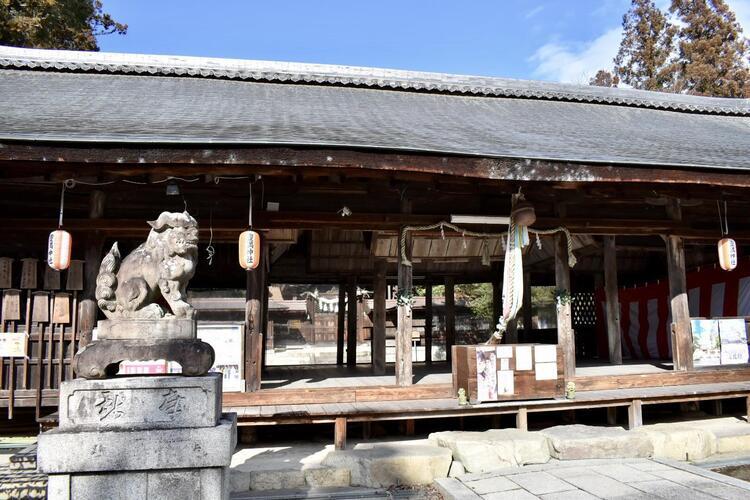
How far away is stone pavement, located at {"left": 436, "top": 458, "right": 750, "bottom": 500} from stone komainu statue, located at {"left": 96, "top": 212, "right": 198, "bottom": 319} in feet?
10.6

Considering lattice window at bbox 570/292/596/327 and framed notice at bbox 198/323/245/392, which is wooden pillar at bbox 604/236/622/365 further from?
framed notice at bbox 198/323/245/392

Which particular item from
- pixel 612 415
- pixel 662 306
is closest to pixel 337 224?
pixel 612 415

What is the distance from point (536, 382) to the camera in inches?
281

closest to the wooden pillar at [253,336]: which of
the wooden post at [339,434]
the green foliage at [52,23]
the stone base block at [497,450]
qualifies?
the wooden post at [339,434]

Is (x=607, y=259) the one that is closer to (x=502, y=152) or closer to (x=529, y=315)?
(x=529, y=315)

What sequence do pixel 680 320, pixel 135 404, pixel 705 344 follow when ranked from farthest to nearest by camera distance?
pixel 705 344, pixel 680 320, pixel 135 404

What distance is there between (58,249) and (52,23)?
14.7 metres

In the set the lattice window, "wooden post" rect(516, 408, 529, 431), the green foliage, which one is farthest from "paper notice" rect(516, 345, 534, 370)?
the green foliage

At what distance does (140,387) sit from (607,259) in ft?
29.0

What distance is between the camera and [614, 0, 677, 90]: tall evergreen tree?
2417 cm

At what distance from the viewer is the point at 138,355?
3900 millimetres

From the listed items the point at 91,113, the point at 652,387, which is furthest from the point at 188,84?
the point at 652,387

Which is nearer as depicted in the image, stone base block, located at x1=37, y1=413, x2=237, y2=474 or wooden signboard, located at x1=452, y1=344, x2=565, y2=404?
→ stone base block, located at x1=37, y1=413, x2=237, y2=474

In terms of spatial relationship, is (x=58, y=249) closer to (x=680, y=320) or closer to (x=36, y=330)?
(x=36, y=330)
